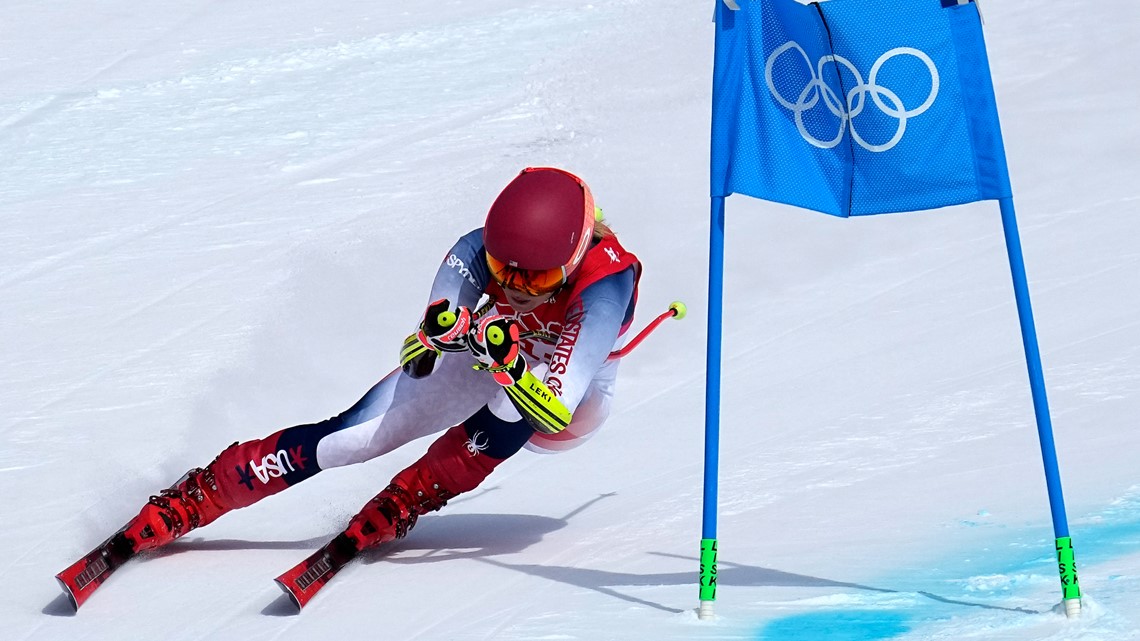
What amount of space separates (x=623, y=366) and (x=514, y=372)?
3.31 meters

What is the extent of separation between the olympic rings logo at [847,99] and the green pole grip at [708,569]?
1132 mm

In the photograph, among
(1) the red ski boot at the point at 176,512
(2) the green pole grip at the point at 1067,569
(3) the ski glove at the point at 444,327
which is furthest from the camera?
(1) the red ski boot at the point at 176,512

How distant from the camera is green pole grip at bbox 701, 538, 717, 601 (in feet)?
13.5

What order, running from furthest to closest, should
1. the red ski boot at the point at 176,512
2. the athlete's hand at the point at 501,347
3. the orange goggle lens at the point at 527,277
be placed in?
the red ski boot at the point at 176,512 → the orange goggle lens at the point at 527,277 → the athlete's hand at the point at 501,347

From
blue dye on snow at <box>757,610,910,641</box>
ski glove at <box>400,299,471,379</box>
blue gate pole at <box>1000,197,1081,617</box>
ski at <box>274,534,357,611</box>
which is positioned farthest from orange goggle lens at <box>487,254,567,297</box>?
blue gate pole at <box>1000,197,1081,617</box>

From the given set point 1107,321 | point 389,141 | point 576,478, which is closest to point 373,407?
point 576,478

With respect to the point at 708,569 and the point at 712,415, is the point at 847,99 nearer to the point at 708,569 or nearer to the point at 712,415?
the point at 712,415

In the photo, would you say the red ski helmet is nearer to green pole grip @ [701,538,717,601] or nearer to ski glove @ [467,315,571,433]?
ski glove @ [467,315,571,433]

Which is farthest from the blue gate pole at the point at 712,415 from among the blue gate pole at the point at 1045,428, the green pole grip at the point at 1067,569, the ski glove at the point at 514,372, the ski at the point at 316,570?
the ski at the point at 316,570

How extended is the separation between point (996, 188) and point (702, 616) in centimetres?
140

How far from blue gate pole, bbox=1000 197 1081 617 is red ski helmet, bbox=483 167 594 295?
1.30 metres

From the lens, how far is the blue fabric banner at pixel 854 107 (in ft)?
12.8

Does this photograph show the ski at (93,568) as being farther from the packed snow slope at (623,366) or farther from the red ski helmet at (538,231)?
the red ski helmet at (538,231)

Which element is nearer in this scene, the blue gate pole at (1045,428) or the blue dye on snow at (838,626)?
the blue gate pole at (1045,428)
